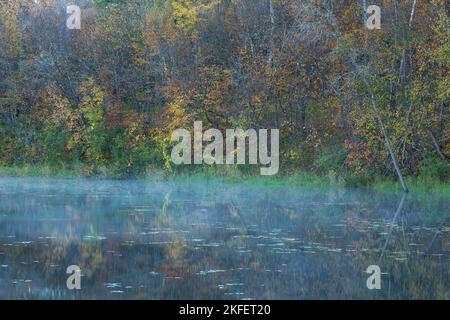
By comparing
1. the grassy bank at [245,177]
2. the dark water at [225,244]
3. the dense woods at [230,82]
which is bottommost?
the dark water at [225,244]

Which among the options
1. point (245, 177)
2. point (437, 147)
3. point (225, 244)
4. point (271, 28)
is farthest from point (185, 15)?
point (225, 244)

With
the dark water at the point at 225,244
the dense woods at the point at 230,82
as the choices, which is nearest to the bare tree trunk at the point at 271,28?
the dense woods at the point at 230,82

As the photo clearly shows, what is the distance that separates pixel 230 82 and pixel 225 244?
61.3 ft

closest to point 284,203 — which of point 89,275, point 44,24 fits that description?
point 89,275

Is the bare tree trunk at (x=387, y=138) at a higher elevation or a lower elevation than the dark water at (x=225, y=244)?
higher

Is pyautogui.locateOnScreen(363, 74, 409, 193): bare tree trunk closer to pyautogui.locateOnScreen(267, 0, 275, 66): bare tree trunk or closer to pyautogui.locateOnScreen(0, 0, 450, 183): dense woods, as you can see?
pyautogui.locateOnScreen(0, 0, 450, 183): dense woods

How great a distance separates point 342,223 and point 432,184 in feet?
28.5

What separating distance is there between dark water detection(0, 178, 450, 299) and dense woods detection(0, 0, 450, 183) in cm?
344

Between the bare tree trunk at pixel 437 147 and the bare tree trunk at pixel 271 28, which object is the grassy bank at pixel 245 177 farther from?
the bare tree trunk at pixel 271 28

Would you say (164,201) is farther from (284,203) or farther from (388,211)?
(388,211)

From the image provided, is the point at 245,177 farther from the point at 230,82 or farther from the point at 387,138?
the point at 387,138

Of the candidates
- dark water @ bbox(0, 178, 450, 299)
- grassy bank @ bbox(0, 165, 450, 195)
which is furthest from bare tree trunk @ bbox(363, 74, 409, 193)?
dark water @ bbox(0, 178, 450, 299)

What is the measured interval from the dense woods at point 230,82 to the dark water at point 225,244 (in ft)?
11.3

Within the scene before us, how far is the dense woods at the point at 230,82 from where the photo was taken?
29.3 metres
